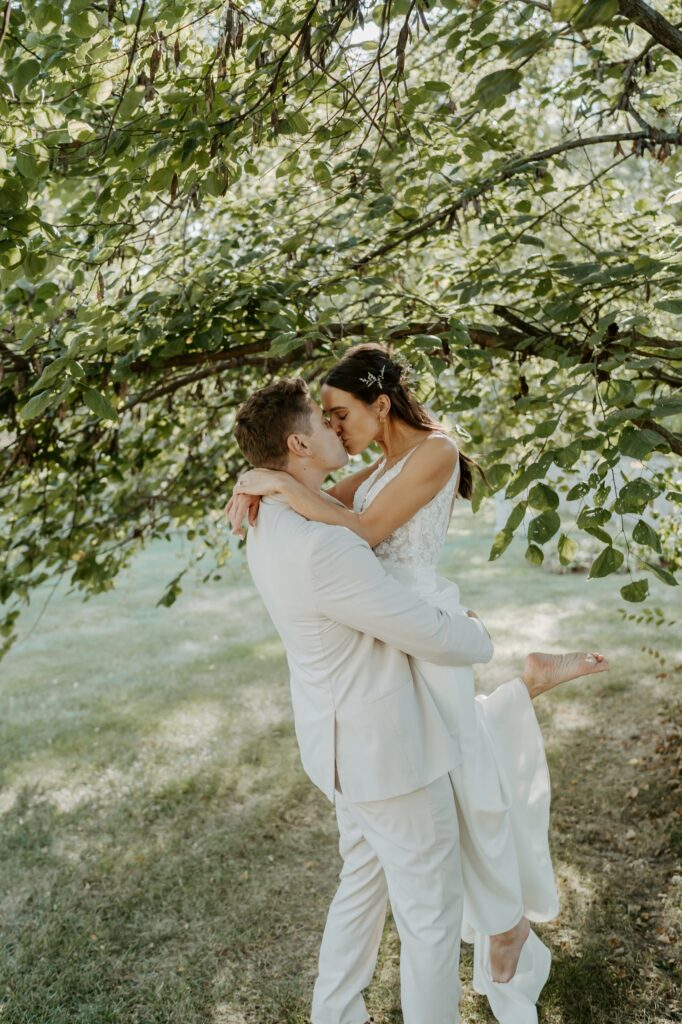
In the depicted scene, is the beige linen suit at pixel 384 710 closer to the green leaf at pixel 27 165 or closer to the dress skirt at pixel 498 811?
the dress skirt at pixel 498 811

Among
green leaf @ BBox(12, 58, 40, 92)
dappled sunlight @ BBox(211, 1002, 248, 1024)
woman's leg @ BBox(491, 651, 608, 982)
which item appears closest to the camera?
green leaf @ BBox(12, 58, 40, 92)

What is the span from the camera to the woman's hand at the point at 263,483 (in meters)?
2.56

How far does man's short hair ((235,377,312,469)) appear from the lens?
264 centimetres

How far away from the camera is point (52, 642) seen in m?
10.3

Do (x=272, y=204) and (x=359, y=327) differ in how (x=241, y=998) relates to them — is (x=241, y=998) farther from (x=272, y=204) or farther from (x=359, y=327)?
(x=272, y=204)

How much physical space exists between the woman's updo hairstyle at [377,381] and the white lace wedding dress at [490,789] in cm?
16

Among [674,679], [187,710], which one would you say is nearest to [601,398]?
[674,679]

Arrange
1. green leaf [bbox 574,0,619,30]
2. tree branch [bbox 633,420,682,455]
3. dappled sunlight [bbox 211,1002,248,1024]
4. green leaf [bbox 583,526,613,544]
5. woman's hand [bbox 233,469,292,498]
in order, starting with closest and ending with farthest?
green leaf [bbox 574,0,619,30]
woman's hand [bbox 233,469,292,498]
green leaf [bbox 583,526,613,544]
tree branch [bbox 633,420,682,455]
dappled sunlight [bbox 211,1002,248,1024]

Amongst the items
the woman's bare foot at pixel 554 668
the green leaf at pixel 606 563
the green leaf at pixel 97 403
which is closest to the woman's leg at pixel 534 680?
the woman's bare foot at pixel 554 668

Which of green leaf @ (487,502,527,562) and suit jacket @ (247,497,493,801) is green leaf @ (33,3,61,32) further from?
green leaf @ (487,502,527,562)

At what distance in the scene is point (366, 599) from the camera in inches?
93.9

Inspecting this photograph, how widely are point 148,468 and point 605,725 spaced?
3689 mm

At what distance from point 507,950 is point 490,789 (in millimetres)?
633

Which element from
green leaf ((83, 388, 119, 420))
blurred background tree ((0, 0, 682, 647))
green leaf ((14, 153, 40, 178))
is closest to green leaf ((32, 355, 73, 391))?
blurred background tree ((0, 0, 682, 647))
